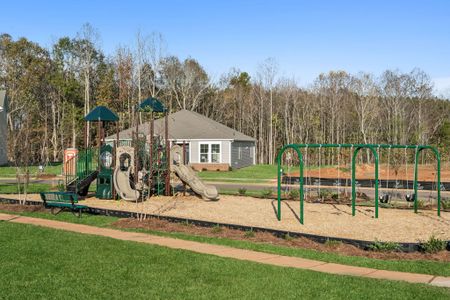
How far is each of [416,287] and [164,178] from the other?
13.9m

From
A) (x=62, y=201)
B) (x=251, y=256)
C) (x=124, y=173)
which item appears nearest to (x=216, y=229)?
(x=251, y=256)

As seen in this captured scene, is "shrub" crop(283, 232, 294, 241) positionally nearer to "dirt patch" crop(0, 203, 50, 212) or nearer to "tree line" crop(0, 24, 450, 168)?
"dirt patch" crop(0, 203, 50, 212)

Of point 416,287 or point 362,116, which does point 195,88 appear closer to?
point 362,116

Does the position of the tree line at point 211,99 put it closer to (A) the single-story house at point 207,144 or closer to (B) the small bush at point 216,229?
(A) the single-story house at point 207,144

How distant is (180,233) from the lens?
41.3 feet

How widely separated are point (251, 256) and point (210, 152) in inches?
1201

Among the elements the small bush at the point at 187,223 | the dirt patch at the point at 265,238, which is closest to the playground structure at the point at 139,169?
the dirt patch at the point at 265,238

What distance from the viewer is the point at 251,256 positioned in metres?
9.87

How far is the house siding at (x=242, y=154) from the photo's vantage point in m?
41.0

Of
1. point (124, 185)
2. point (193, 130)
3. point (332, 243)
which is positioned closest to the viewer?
point (332, 243)

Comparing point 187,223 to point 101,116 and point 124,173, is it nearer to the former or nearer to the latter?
point 124,173

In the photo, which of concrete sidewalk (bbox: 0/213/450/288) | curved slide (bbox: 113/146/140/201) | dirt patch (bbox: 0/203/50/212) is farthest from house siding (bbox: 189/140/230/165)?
concrete sidewalk (bbox: 0/213/450/288)

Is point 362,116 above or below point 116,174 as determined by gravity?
above

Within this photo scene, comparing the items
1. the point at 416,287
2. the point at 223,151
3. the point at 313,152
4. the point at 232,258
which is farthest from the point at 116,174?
the point at 313,152
